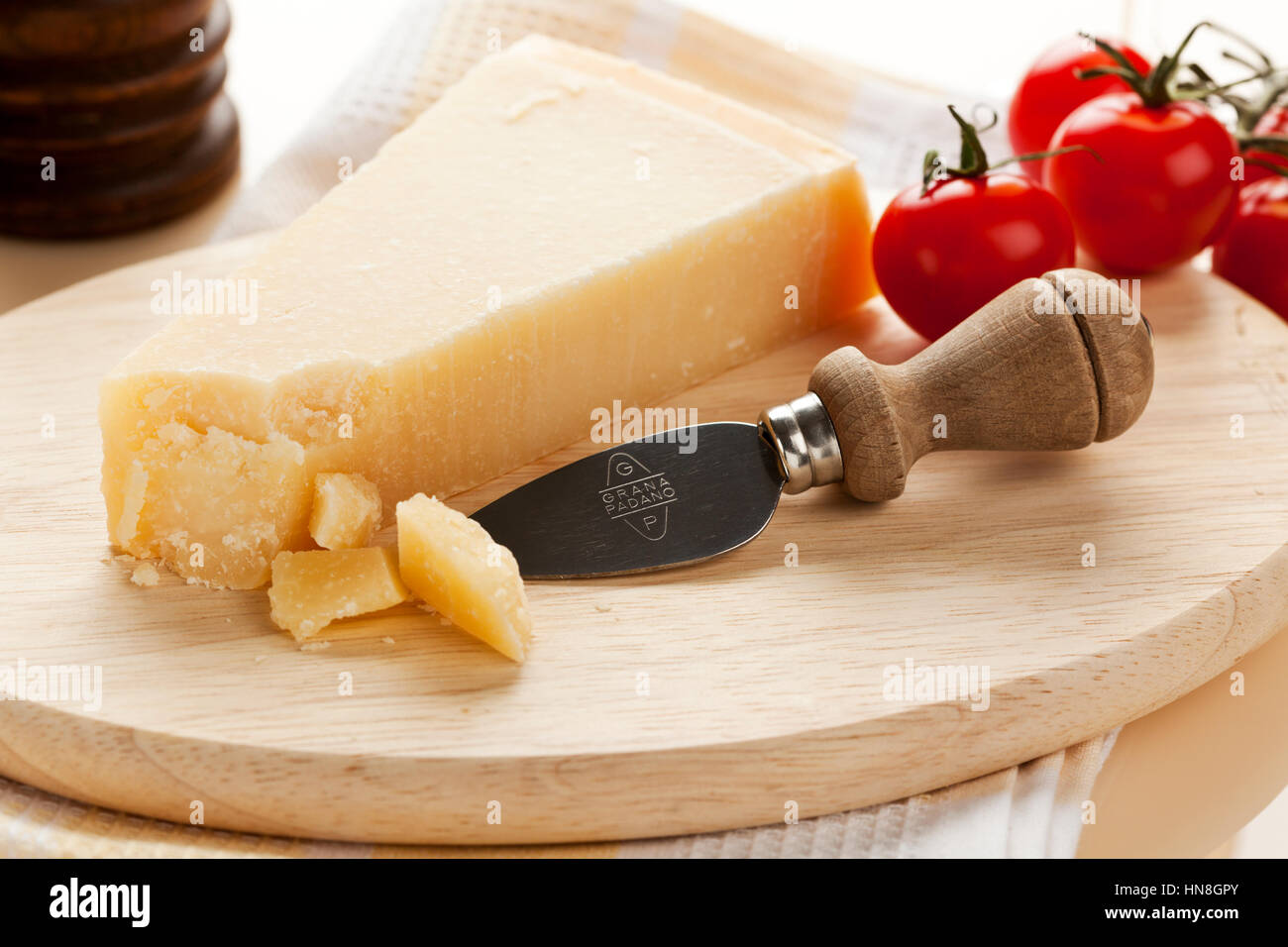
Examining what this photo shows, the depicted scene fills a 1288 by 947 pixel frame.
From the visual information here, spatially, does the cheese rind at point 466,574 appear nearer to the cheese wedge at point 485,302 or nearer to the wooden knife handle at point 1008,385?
the cheese wedge at point 485,302

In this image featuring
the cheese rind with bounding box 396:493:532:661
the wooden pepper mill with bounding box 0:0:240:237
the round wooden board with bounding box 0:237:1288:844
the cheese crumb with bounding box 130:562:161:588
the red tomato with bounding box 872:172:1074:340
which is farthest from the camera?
the wooden pepper mill with bounding box 0:0:240:237

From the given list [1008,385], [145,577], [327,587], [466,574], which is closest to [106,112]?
[145,577]

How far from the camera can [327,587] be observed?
68.5 inches

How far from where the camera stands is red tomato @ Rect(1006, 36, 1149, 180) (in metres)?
2.76

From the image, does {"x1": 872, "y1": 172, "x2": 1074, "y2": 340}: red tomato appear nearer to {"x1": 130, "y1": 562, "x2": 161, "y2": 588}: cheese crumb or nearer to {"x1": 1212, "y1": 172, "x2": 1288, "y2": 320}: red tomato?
{"x1": 1212, "y1": 172, "x2": 1288, "y2": 320}: red tomato

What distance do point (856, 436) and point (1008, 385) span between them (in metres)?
0.23

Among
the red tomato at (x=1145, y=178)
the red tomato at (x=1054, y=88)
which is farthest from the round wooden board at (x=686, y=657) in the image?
the red tomato at (x=1054, y=88)

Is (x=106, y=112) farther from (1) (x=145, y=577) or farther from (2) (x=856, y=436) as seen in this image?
(2) (x=856, y=436)

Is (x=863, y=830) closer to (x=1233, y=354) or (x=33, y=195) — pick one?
(x=1233, y=354)

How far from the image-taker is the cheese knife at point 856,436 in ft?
6.15

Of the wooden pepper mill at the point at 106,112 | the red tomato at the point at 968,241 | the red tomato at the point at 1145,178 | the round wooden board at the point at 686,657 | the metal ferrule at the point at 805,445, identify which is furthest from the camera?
the wooden pepper mill at the point at 106,112

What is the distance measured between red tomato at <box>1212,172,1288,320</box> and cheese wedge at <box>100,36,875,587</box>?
76cm

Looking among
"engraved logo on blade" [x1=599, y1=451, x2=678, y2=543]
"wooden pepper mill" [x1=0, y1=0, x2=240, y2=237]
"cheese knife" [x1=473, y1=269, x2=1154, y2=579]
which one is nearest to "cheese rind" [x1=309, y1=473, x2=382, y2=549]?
"cheese knife" [x1=473, y1=269, x2=1154, y2=579]

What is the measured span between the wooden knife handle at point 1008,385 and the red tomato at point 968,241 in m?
0.27
